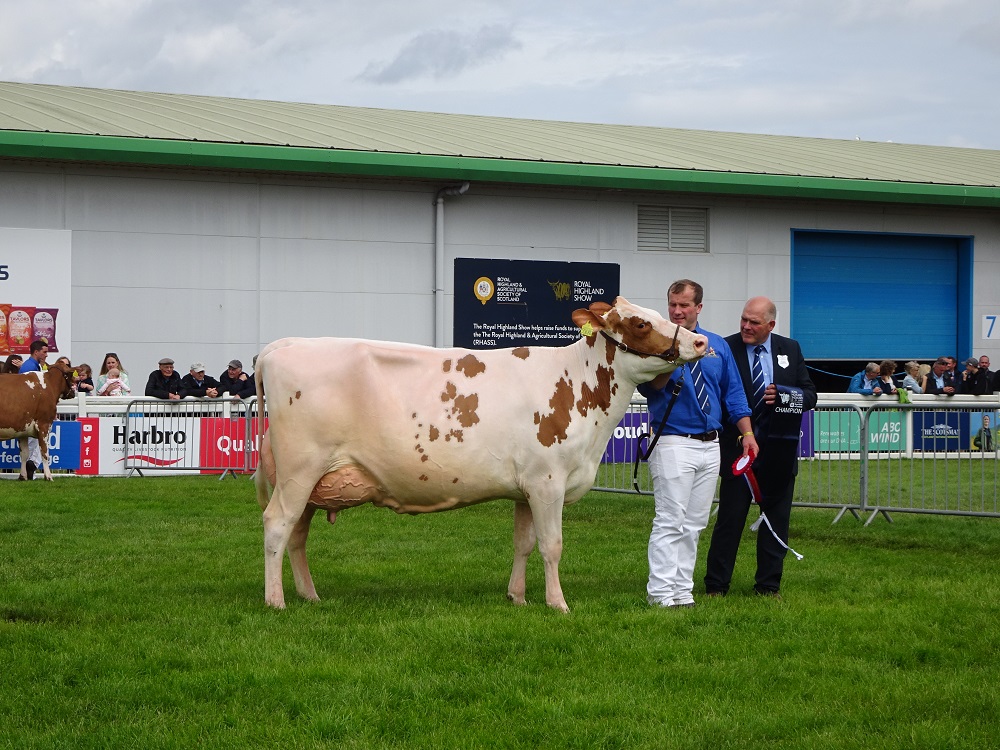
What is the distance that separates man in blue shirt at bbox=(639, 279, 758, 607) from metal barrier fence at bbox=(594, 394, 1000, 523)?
228 inches

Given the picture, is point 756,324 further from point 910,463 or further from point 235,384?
point 235,384

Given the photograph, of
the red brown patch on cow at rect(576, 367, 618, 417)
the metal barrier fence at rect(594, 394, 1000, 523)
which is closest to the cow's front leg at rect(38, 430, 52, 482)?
the metal barrier fence at rect(594, 394, 1000, 523)

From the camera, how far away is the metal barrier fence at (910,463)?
1386cm

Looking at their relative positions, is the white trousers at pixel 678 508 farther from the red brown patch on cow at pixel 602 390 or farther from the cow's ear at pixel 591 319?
the cow's ear at pixel 591 319

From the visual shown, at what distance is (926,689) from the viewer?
6309 mm

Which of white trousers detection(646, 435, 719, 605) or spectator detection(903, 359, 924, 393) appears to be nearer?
white trousers detection(646, 435, 719, 605)

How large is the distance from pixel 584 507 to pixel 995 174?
71.6 feet

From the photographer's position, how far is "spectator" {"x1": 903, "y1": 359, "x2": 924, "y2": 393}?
80.6 ft

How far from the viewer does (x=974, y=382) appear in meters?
26.2

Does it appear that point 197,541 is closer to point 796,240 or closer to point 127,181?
point 127,181

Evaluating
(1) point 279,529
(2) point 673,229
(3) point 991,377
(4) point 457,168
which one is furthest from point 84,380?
(3) point 991,377

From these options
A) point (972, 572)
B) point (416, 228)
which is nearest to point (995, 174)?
point (416, 228)

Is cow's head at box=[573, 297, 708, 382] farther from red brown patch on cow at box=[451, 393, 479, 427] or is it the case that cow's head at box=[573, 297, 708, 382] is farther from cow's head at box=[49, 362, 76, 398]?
cow's head at box=[49, 362, 76, 398]

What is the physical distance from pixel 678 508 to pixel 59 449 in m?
14.2
